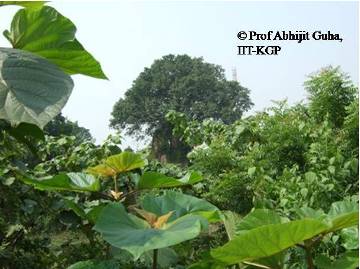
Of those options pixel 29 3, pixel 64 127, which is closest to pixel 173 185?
pixel 29 3

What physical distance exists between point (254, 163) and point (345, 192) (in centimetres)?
55

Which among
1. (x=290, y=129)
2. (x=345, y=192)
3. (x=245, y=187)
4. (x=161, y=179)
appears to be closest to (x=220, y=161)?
(x=245, y=187)

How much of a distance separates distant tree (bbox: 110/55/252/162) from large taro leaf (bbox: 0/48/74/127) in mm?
30198

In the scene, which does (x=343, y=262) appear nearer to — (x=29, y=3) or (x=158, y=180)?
(x=158, y=180)

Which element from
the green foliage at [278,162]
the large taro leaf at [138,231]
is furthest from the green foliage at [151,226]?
the green foliage at [278,162]

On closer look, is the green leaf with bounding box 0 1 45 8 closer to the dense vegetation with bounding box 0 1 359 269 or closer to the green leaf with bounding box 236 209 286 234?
the dense vegetation with bounding box 0 1 359 269

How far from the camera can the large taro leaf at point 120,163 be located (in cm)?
122

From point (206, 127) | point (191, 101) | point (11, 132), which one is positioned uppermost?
point (11, 132)

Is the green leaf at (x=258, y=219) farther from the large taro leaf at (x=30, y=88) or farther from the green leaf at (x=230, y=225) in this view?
the large taro leaf at (x=30, y=88)

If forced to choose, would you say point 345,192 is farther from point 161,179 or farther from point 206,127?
point 206,127

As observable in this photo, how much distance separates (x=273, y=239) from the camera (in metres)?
0.77

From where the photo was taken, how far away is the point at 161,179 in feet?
3.57

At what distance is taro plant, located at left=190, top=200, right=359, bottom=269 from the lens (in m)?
0.75

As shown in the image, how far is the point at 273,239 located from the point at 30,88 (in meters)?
0.42
